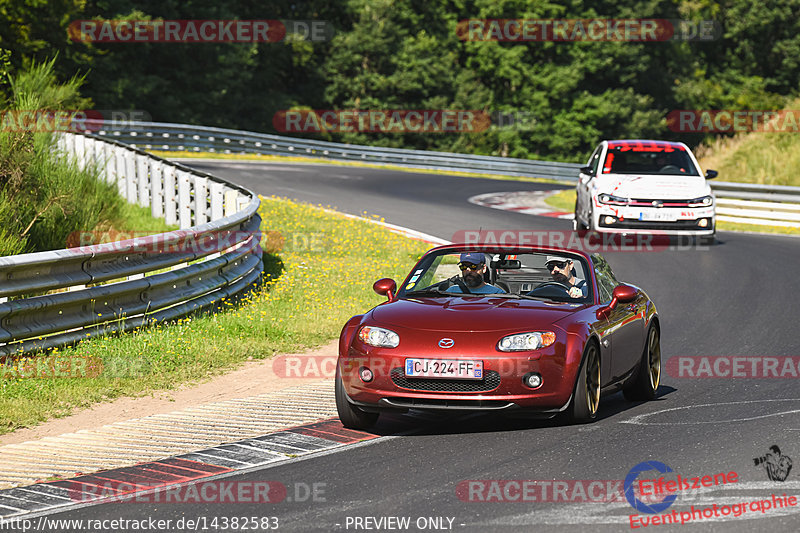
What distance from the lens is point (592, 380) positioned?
8.17 metres

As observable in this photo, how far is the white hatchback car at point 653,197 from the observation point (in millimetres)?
19781

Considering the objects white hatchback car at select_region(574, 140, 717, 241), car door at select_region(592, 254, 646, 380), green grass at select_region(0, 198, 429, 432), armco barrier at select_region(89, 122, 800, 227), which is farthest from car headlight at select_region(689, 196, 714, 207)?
armco barrier at select_region(89, 122, 800, 227)

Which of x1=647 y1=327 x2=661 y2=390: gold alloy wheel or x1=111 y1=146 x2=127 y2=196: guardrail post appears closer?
x1=647 y1=327 x2=661 y2=390: gold alloy wheel

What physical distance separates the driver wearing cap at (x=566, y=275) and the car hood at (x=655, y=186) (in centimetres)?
1090

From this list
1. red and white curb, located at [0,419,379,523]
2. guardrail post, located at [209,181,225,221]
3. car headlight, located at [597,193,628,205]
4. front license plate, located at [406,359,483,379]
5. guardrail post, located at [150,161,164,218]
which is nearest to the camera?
red and white curb, located at [0,419,379,523]

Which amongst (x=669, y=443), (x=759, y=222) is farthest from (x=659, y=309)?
(x=759, y=222)

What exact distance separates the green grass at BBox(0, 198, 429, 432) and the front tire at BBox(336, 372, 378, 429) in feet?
7.08

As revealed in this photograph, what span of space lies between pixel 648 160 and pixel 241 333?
11.6 meters

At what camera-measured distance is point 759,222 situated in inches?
1021

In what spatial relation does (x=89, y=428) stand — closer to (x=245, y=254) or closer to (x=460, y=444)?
(x=460, y=444)

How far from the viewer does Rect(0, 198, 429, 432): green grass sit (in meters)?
8.92

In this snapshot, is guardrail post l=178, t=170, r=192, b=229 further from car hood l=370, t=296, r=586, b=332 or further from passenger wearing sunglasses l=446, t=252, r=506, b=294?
car hood l=370, t=296, r=586, b=332

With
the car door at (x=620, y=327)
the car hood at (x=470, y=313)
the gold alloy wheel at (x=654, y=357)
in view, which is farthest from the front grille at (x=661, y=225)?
the car hood at (x=470, y=313)

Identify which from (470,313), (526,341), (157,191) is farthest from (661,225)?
(526,341)
